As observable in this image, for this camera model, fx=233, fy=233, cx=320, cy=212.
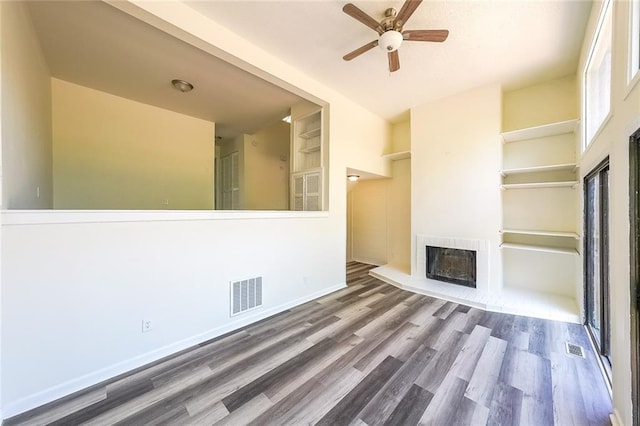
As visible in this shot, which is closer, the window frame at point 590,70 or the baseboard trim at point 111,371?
the baseboard trim at point 111,371

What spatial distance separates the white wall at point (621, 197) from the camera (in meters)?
1.29

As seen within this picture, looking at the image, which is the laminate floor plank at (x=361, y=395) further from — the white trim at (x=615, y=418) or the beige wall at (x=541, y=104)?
the beige wall at (x=541, y=104)

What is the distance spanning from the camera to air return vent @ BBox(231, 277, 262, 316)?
2660 millimetres

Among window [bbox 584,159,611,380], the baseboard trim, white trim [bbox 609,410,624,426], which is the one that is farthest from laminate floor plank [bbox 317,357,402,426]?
window [bbox 584,159,611,380]

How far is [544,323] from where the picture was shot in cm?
273

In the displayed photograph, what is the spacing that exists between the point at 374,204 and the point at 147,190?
15.4ft

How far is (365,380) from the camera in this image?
6.04 ft

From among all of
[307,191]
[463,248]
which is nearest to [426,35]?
[307,191]

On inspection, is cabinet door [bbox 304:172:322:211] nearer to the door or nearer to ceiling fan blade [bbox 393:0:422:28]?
ceiling fan blade [bbox 393:0:422:28]

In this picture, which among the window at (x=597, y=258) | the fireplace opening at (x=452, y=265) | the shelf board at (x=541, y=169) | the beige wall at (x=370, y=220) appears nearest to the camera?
the window at (x=597, y=258)

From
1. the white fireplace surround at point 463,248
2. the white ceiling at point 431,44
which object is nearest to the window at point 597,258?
the white fireplace surround at point 463,248

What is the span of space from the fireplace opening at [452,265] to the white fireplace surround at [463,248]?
0.29 feet

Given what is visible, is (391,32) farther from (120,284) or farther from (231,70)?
(120,284)

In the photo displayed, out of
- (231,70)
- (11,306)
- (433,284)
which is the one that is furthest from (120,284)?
(433,284)
